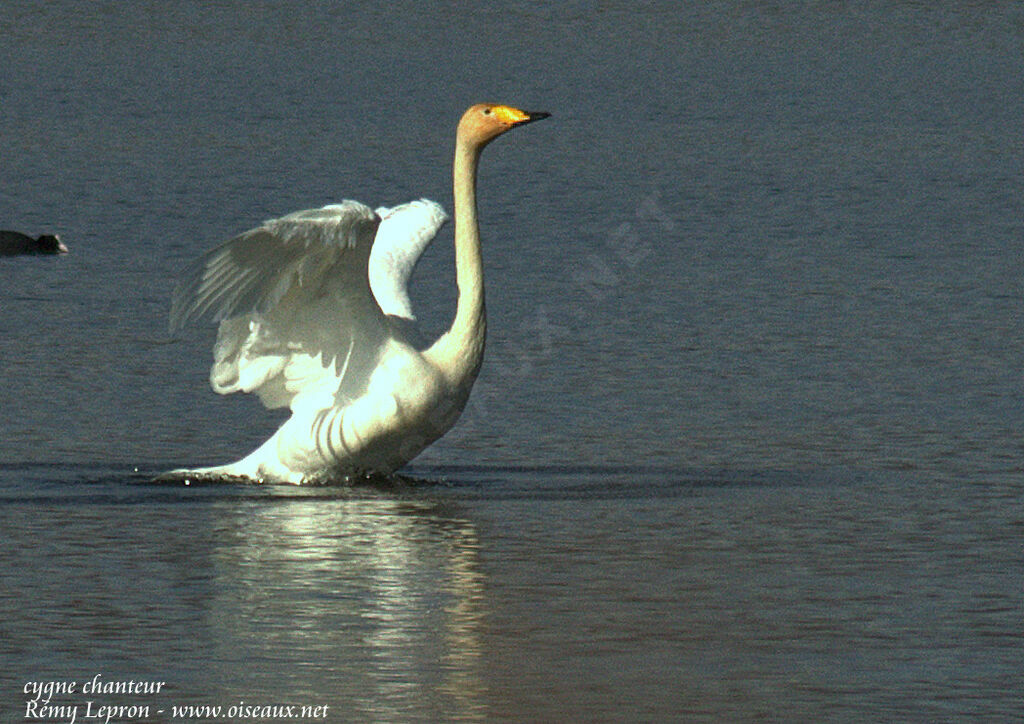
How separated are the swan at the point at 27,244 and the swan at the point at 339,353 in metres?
6.23

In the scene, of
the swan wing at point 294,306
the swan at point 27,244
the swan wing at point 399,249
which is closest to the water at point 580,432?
the swan at point 27,244

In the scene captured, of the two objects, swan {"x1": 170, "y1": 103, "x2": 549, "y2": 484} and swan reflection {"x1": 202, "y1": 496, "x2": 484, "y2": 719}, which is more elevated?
swan {"x1": 170, "y1": 103, "x2": 549, "y2": 484}

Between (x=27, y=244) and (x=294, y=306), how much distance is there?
7.18 m

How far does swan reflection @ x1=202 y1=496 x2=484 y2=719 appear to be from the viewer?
714 cm

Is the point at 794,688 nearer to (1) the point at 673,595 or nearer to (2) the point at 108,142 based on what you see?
(1) the point at 673,595

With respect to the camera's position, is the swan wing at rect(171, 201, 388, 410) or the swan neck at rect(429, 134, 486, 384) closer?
the swan wing at rect(171, 201, 388, 410)

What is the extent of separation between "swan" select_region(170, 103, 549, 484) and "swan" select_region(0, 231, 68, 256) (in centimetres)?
623

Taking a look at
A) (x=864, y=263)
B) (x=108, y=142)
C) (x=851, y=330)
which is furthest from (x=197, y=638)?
(x=108, y=142)

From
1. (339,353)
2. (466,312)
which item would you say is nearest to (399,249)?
(339,353)

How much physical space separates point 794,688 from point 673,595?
1228 millimetres

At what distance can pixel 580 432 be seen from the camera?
37.5 ft

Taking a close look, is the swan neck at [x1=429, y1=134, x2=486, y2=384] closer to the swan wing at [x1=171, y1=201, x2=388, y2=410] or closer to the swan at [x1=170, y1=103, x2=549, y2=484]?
the swan at [x1=170, y1=103, x2=549, y2=484]

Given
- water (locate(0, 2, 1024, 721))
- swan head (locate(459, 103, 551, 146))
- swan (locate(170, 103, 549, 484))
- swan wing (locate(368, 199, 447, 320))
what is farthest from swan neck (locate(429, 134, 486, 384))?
swan wing (locate(368, 199, 447, 320))

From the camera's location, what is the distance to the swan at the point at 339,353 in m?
10.1
